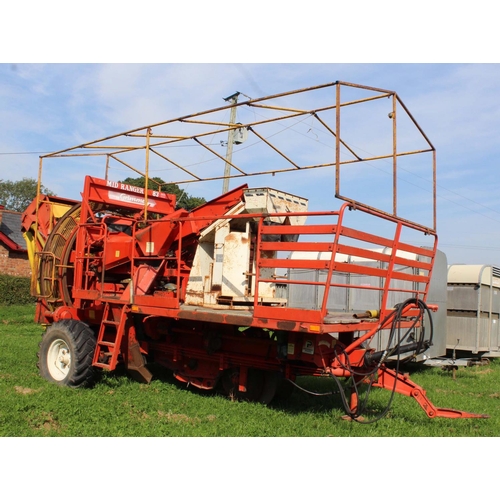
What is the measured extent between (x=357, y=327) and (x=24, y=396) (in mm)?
4366

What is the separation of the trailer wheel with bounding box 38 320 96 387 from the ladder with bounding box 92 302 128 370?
0.38 ft

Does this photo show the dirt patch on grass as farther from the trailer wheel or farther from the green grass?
the trailer wheel

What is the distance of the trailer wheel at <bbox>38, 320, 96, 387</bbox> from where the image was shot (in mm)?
7520

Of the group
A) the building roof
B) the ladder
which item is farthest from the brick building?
the ladder

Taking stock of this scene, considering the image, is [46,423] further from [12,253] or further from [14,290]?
[12,253]

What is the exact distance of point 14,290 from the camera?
22250mm

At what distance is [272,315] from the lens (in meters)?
5.67

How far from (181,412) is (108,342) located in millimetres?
1783

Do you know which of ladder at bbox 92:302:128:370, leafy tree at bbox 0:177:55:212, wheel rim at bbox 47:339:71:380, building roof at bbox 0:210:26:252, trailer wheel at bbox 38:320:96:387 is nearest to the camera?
ladder at bbox 92:302:128:370

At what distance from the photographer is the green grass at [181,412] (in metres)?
5.81

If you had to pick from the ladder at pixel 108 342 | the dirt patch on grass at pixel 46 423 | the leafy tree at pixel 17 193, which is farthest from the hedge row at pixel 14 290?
the leafy tree at pixel 17 193

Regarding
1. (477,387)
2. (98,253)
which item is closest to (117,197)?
(98,253)

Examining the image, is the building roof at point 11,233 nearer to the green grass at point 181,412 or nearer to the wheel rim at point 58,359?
the green grass at point 181,412

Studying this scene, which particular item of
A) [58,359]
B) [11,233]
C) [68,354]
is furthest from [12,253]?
[68,354]
